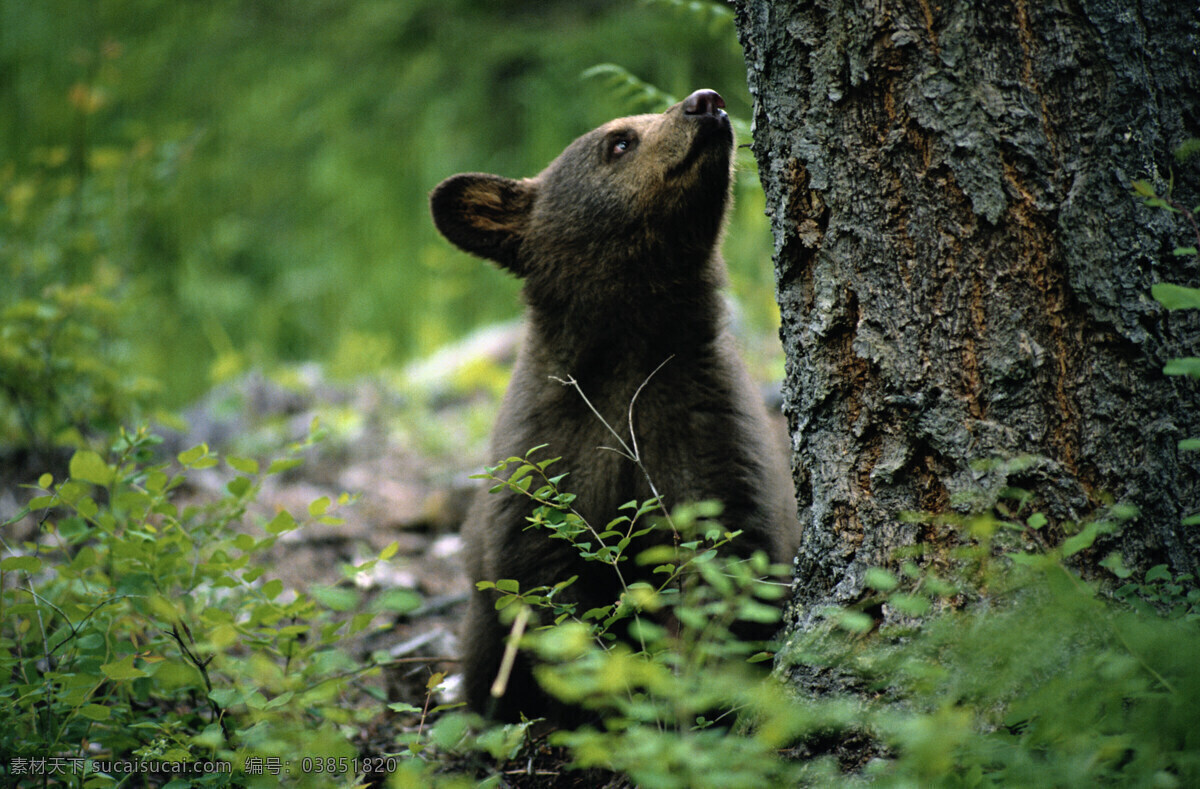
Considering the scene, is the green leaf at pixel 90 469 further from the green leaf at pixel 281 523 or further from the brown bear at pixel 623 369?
the brown bear at pixel 623 369

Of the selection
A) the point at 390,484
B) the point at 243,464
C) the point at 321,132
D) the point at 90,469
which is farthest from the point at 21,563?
the point at 321,132

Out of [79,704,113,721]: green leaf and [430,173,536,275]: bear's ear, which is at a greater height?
[430,173,536,275]: bear's ear

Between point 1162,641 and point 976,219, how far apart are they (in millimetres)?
939

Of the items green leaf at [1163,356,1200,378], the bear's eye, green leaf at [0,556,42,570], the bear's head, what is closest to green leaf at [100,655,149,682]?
green leaf at [0,556,42,570]

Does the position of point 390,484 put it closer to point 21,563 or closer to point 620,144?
point 620,144

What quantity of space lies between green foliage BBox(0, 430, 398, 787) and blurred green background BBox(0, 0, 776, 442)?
12.5 feet

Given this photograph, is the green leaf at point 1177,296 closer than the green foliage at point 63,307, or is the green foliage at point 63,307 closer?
the green leaf at point 1177,296

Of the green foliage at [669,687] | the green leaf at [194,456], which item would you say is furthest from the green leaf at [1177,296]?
the green leaf at [194,456]

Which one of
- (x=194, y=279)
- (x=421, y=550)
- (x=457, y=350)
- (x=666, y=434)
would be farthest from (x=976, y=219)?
(x=194, y=279)

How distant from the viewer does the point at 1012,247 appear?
1.84 m

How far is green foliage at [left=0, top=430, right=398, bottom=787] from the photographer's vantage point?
1.89m

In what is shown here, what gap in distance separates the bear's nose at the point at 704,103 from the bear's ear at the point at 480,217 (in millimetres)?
775

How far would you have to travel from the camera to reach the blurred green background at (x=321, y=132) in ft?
22.2

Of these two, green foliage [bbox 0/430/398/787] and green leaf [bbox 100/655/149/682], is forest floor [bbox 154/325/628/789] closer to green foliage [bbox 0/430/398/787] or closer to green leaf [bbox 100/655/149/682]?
green foliage [bbox 0/430/398/787]
